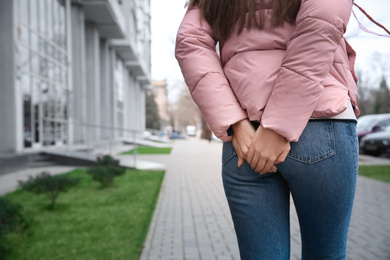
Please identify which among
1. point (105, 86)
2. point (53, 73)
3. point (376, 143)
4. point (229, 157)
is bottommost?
point (376, 143)

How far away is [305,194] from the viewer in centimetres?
115

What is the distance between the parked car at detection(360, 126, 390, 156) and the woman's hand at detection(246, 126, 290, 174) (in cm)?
1619

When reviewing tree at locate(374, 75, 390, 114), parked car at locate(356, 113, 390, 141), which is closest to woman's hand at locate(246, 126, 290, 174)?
parked car at locate(356, 113, 390, 141)

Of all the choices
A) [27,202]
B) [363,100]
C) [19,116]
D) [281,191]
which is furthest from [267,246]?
[363,100]

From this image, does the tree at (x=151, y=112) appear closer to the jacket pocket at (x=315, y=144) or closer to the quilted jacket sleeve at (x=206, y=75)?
the quilted jacket sleeve at (x=206, y=75)

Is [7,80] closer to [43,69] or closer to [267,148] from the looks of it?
[43,69]

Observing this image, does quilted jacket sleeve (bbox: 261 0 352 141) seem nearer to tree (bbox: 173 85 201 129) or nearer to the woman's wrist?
the woman's wrist

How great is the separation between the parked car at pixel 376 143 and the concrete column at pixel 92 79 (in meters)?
13.6

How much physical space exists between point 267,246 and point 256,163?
0.31m

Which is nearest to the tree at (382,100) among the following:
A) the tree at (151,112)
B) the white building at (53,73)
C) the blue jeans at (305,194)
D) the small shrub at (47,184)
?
the tree at (151,112)

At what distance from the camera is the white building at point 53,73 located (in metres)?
11.0

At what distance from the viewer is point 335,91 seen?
1.14 m

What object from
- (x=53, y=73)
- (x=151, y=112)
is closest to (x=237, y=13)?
(x=53, y=73)

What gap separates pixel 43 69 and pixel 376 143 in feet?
46.8
